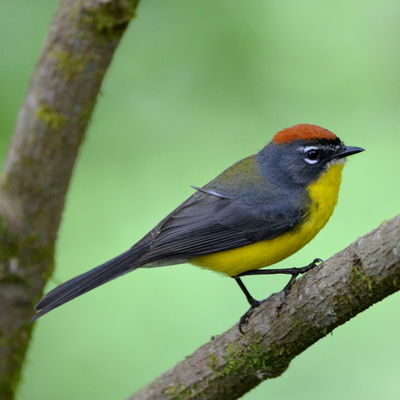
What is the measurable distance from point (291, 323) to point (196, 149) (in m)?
3.10

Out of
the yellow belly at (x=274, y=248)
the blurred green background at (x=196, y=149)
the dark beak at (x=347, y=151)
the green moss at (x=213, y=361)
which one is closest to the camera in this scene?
the green moss at (x=213, y=361)

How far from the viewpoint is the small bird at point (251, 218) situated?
4059 millimetres

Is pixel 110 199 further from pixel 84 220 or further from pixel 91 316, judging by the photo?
pixel 91 316

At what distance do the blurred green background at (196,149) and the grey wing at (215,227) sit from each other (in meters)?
1.05

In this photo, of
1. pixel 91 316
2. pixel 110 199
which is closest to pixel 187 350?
pixel 91 316

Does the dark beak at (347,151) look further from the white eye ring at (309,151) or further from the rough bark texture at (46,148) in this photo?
the rough bark texture at (46,148)

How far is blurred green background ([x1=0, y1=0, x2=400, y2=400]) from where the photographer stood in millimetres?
5238

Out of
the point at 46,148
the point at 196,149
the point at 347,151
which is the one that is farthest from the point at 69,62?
the point at 196,149

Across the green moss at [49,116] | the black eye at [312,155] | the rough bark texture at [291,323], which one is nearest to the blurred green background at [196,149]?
the black eye at [312,155]

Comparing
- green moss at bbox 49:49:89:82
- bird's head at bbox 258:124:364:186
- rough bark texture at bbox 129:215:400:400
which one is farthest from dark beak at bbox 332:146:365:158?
green moss at bbox 49:49:89:82

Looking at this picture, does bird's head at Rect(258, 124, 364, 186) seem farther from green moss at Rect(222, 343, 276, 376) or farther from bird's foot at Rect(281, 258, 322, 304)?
green moss at Rect(222, 343, 276, 376)

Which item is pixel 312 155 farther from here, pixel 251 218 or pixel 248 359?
pixel 248 359

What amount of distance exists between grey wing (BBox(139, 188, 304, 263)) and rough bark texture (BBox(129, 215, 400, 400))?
670 mm

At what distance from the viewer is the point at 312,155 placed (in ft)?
14.2
